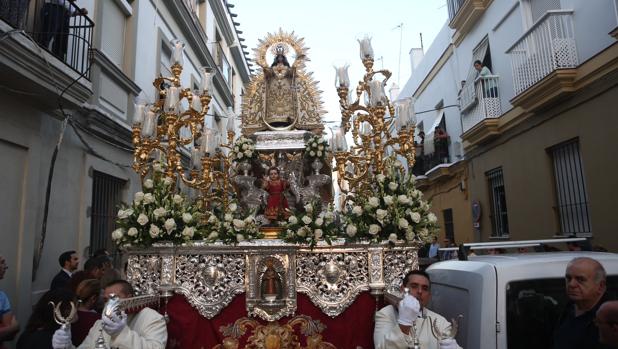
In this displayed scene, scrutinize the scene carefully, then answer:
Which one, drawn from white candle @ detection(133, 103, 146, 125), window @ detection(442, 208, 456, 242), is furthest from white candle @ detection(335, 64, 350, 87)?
window @ detection(442, 208, 456, 242)

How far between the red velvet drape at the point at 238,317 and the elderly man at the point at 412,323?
2.15 feet

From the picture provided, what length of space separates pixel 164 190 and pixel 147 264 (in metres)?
0.66

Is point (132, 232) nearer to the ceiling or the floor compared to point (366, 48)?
nearer to the floor

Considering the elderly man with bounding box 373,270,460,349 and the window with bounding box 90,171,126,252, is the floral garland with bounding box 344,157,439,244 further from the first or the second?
the window with bounding box 90,171,126,252

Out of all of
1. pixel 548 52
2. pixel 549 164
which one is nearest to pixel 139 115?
pixel 548 52

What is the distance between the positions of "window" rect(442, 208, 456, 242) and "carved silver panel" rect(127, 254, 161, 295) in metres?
11.0

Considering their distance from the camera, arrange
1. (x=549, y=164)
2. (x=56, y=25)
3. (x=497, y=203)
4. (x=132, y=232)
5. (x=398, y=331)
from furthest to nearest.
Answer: (x=497, y=203)
(x=549, y=164)
(x=56, y=25)
(x=132, y=232)
(x=398, y=331)

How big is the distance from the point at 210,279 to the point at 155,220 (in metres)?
0.69

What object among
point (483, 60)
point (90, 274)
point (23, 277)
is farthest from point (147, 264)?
point (483, 60)

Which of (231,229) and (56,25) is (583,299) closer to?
(231,229)

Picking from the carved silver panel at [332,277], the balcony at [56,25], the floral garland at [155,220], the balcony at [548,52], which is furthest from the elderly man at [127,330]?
the balcony at [548,52]

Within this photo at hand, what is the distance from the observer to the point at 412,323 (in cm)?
250

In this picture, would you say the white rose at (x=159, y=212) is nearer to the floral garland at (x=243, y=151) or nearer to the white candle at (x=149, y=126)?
the white candle at (x=149, y=126)

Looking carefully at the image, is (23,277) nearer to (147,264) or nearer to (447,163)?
(147,264)
